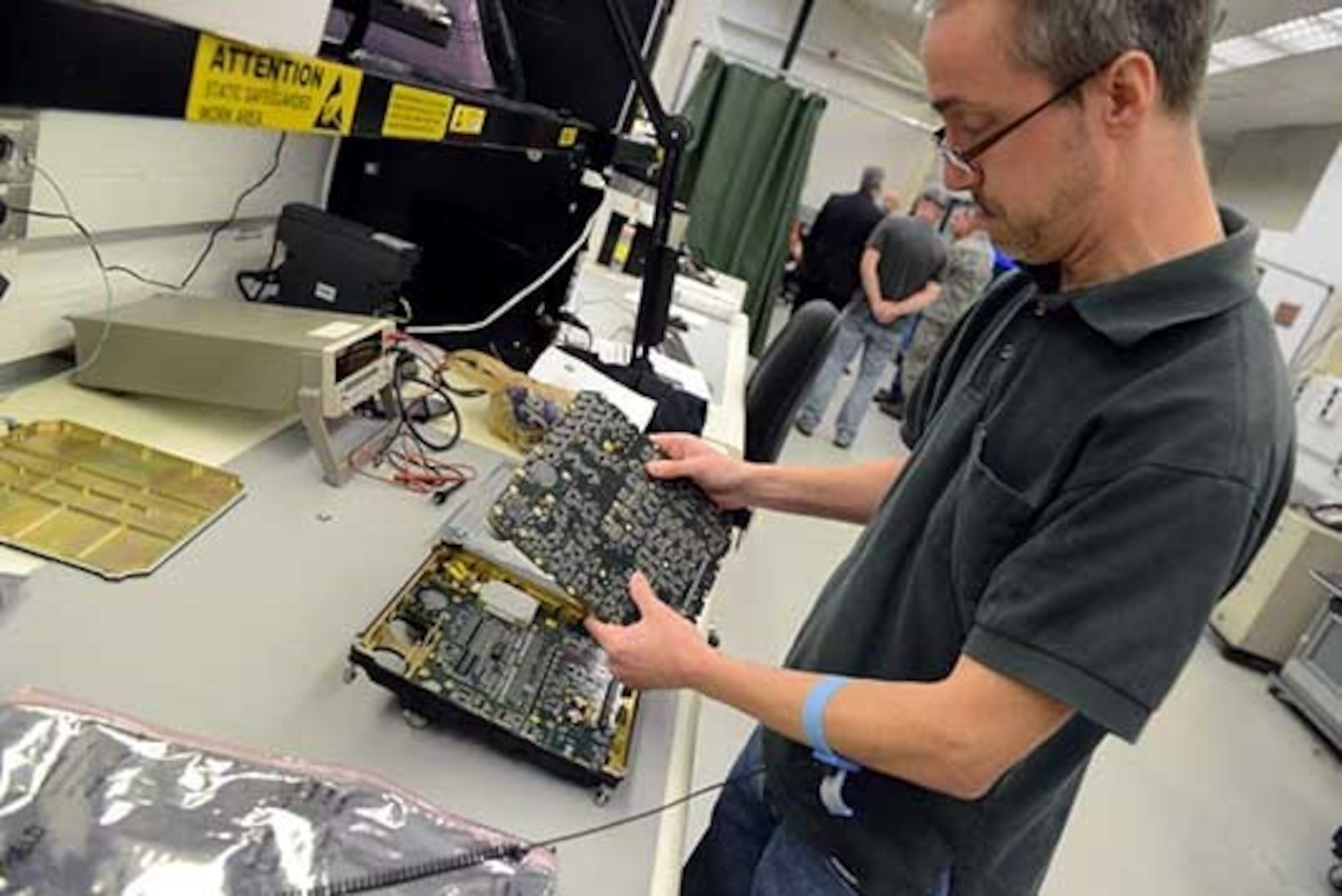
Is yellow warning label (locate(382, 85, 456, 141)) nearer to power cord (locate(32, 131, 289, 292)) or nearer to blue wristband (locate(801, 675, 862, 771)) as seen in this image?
power cord (locate(32, 131, 289, 292))

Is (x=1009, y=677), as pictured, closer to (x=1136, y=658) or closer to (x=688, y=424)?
(x=1136, y=658)

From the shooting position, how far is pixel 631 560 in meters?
0.90

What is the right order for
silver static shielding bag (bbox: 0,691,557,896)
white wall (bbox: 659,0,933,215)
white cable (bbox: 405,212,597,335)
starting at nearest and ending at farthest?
silver static shielding bag (bbox: 0,691,557,896)
white cable (bbox: 405,212,597,335)
white wall (bbox: 659,0,933,215)

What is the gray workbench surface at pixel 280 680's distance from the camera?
749 millimetres

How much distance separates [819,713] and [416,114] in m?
0.71

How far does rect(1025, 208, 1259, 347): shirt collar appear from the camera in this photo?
678 mm

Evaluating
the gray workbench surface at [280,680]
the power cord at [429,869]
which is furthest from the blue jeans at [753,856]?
the power cord at [429,869]

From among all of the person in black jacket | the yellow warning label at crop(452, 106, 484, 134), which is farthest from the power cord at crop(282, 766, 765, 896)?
the person in black jacket

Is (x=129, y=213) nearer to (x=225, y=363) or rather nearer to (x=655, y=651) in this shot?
(x=225, y=363)

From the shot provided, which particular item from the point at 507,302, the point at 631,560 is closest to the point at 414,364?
the point at 507,302

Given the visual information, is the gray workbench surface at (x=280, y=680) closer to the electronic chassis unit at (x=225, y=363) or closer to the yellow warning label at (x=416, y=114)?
the electronic chassis unit at (x=225, y=363)

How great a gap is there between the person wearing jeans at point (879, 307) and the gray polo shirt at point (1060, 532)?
12.4 feet

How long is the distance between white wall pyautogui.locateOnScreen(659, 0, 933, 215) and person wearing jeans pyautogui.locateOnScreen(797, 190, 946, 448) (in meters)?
4.35

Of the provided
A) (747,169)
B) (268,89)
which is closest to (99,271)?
(268,89)
